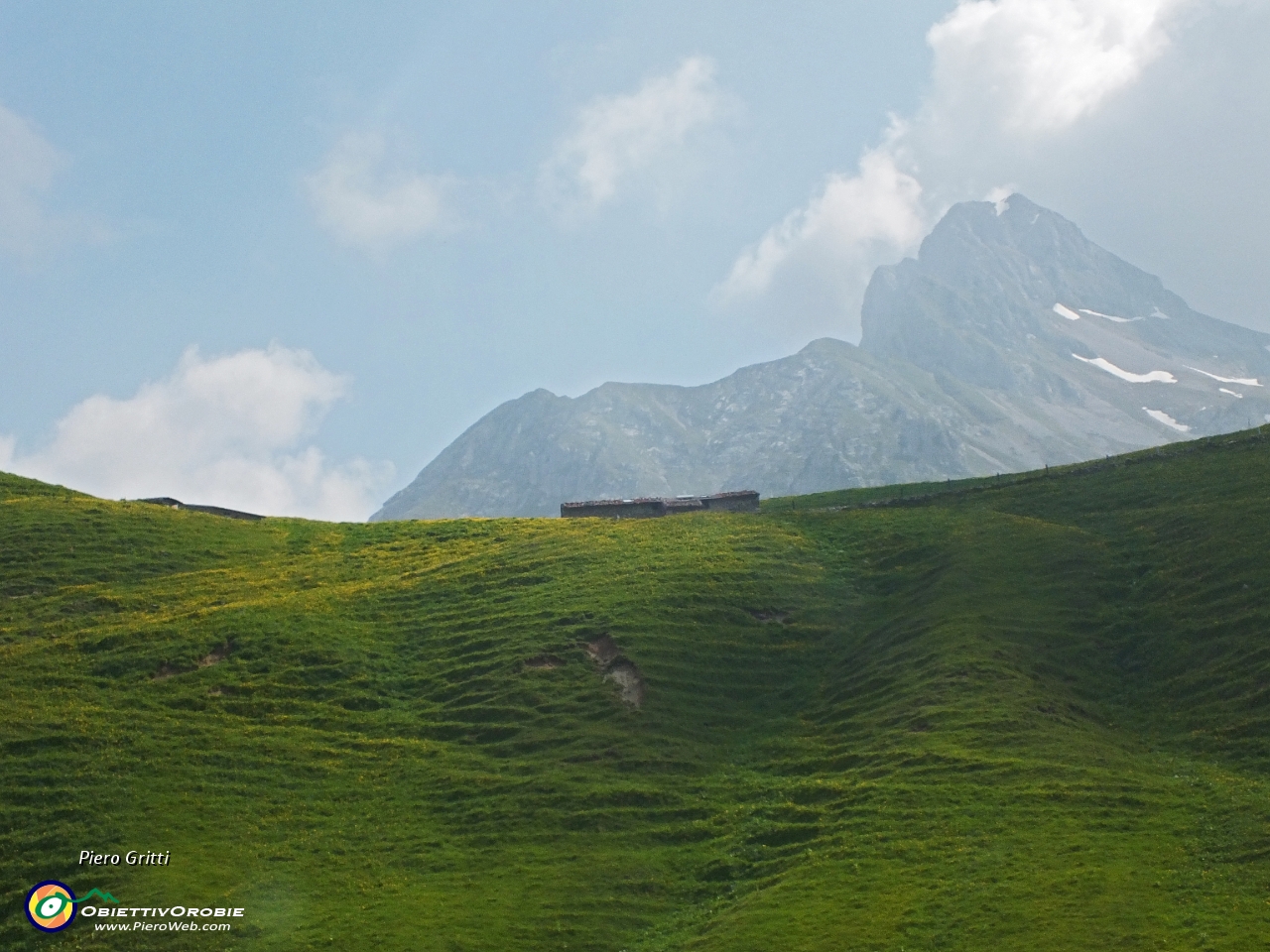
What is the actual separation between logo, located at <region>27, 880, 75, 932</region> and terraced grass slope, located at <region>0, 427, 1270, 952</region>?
0.54 metres

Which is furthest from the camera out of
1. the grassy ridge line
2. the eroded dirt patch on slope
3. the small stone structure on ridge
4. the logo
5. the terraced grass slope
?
the small stone structure on ridge

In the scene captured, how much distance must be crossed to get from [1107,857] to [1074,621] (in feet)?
95.7

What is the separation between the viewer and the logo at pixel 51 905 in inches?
2024

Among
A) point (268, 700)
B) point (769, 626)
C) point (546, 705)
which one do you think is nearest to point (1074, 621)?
point (769, 626)

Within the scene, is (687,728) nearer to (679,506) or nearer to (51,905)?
(51,905)

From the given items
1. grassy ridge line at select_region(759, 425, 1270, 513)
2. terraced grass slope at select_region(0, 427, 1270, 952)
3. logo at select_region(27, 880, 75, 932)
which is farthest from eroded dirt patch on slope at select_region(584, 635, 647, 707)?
grassy ridge line at select_region(759, 425, 1270, 513)

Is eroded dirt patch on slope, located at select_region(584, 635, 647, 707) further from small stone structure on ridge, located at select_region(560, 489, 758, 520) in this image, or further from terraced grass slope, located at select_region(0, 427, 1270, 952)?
small stone structure on ridge, located at select_region(560, 489, 758, 520)

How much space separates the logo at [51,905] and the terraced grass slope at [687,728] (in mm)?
542

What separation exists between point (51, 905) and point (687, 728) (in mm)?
34292

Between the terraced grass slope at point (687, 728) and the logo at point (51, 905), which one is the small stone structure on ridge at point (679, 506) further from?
the logo at point (51, 905)

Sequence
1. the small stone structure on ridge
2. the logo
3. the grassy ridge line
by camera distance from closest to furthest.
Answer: the logo → the grassy ridge line → the small stone structure on ridge

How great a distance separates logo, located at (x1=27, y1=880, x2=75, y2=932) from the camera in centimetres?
5141

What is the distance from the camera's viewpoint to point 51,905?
52.4 meters

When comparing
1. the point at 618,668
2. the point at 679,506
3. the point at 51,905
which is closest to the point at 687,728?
the point at 618,668
